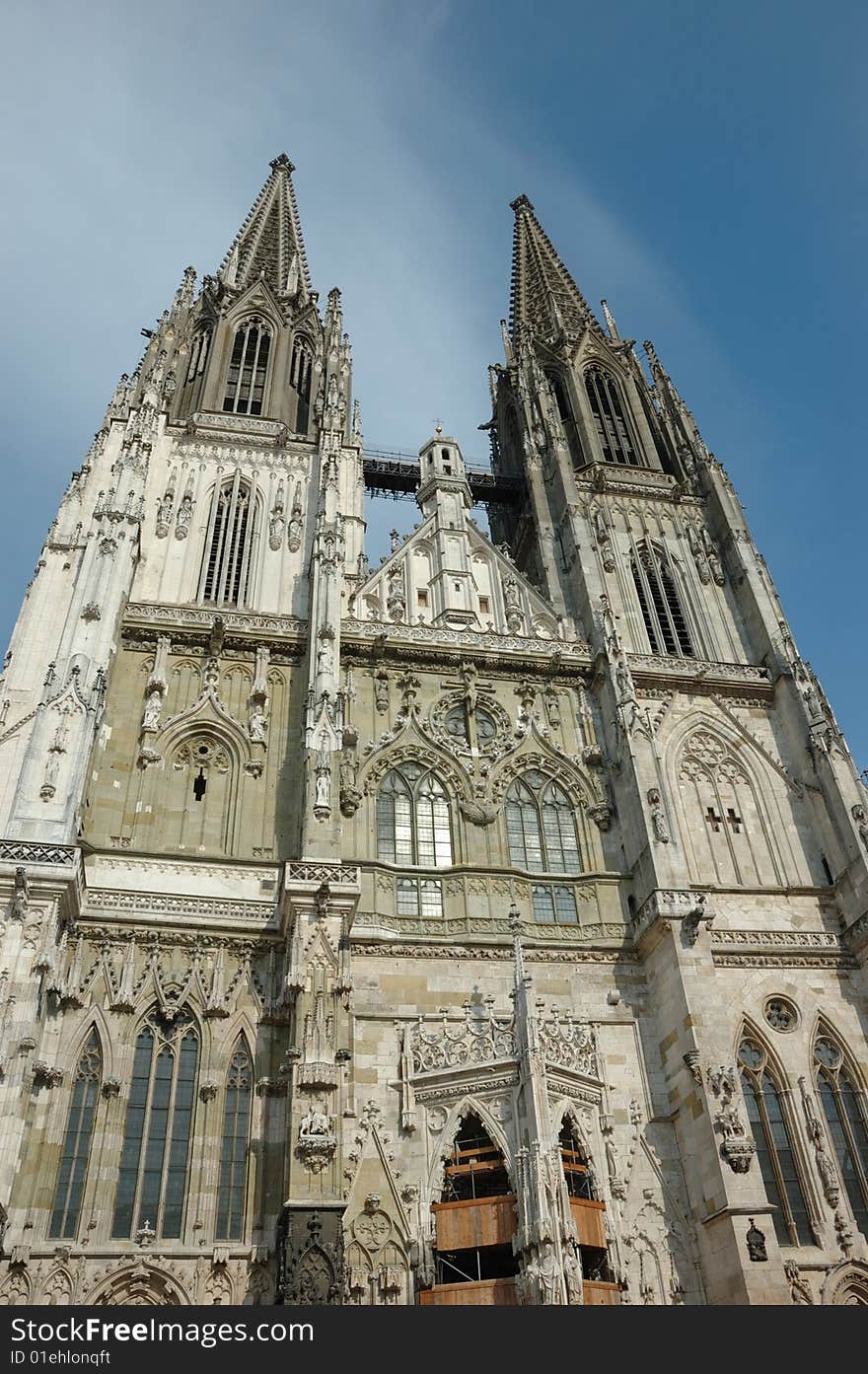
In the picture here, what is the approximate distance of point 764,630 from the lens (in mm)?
25656

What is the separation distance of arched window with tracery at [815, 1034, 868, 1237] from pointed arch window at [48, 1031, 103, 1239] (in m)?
12.7

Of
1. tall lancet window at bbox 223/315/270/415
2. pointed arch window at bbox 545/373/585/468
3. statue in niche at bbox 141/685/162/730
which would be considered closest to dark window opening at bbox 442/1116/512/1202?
statue in niche at bbox 141/685/162/730

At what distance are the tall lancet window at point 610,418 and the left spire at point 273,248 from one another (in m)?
11.0

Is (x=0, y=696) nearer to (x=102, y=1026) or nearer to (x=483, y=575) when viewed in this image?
(x=102, y=1026)

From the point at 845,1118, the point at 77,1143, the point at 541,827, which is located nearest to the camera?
the point at 77,1143

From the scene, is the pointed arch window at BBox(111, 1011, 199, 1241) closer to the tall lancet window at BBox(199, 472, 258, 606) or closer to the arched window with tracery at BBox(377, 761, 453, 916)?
the arched window with tracery at BBox(377, 761, 453, 916)

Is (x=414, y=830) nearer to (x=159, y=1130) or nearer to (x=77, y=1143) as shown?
(x=159, y=1130)

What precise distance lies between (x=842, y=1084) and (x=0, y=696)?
17774 millimetres

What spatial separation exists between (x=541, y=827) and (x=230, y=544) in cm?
1098

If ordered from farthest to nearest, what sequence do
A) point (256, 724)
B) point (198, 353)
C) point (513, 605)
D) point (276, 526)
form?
point (198, 353)
point (276, 526)
point (513, 605)
point (256, 724)

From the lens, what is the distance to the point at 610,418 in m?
33.4

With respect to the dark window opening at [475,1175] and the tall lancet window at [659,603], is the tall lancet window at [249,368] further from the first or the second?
the dark window opening at [475,1175]

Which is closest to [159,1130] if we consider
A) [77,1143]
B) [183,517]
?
[77,1143]
